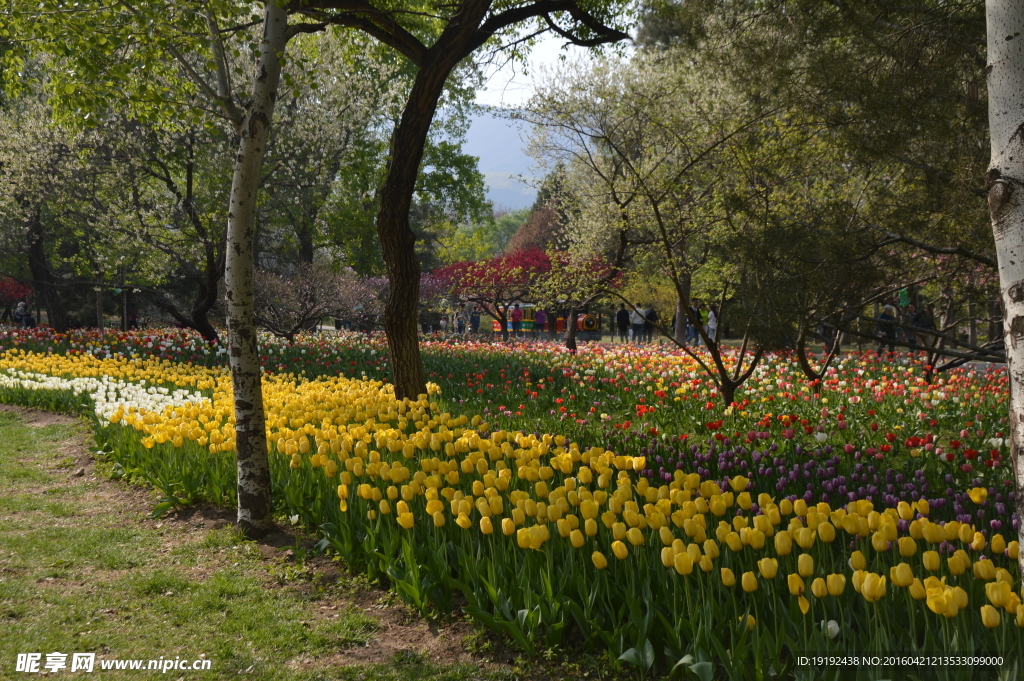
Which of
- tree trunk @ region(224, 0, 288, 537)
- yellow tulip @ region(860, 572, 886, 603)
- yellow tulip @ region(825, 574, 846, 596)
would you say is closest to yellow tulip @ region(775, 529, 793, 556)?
yellow tulip @ region(825, 574, 846, 596)

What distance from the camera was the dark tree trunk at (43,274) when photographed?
1947 centimetres

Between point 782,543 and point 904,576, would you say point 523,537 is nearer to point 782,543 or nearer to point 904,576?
point 782,543

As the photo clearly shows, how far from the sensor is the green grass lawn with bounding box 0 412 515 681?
131 inches

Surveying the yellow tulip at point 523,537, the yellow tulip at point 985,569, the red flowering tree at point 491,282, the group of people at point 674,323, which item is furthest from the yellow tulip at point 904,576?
the red flowering tree at point 491,282

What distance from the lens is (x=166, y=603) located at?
13.0 feet

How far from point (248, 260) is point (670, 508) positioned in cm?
319

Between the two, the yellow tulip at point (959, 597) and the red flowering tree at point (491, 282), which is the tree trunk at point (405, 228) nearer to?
the yellow tulip at point (959, 597)

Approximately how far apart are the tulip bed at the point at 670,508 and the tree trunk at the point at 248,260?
45 centimetres

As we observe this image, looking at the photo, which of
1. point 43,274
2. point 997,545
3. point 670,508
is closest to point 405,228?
point 670,508

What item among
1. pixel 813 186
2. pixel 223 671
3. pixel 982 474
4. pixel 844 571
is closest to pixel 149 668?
pixel 223 671

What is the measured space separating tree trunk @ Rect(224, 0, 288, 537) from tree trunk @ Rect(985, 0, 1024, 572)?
3997 millimetres

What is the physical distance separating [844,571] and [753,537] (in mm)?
585

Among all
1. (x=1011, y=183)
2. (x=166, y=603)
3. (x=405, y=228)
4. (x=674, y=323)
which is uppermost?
(x=405, y=228)

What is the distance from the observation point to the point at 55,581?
169 inches
